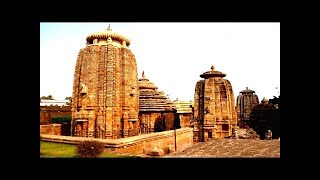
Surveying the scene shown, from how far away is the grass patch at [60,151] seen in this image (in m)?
8.41

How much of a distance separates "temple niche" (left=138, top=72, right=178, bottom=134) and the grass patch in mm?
8949

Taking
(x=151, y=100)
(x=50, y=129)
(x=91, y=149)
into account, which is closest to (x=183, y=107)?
(x=151, y=100)

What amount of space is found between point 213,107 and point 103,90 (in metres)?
9.01

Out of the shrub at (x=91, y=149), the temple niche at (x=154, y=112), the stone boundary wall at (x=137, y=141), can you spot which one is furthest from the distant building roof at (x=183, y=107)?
the shrub at (x=91, y=149)

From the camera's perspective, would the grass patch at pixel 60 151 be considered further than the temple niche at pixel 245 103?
No

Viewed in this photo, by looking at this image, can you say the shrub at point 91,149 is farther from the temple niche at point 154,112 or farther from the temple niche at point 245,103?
the temple niche at point 245,103

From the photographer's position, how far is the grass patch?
8414 mm

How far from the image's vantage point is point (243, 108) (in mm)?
33906

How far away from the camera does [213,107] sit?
19.5 metres

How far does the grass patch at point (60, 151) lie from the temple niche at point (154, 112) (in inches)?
352

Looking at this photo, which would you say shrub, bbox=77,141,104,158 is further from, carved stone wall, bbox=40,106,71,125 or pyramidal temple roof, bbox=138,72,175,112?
carved stone wall, bbox=40,106,71,125
